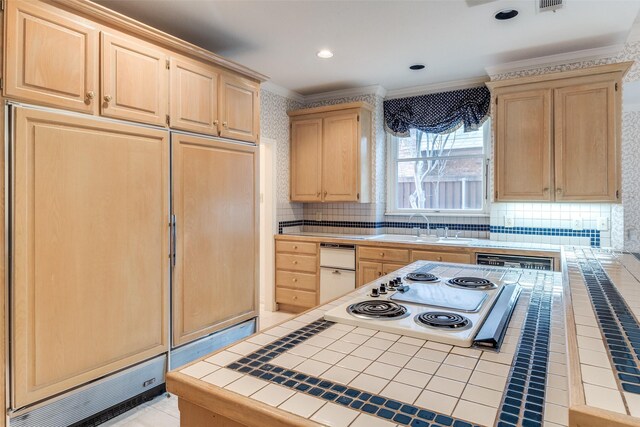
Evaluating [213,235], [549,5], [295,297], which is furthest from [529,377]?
[295,297]

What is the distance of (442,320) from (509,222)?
9.86 feet

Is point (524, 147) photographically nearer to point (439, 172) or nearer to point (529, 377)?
point (439, 172)

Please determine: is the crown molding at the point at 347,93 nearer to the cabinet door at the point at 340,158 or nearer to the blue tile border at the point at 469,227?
the cabinet door at the point at 340,158

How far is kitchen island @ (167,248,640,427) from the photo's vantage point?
692 millimetres

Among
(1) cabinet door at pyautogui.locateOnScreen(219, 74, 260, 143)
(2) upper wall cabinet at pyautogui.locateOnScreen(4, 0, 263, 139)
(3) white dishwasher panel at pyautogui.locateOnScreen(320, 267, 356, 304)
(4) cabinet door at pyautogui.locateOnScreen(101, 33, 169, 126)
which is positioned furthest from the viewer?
(3) white dishwasher panel at pyautogui.locateOnScreen(320, 267, 356, 304)

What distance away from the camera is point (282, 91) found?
4508 millimetres

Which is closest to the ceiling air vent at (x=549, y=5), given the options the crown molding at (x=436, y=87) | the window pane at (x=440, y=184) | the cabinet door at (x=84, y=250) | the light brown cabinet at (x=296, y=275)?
the crown molding at (x=436, y=87)

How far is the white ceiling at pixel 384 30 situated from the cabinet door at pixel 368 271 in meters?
1.98

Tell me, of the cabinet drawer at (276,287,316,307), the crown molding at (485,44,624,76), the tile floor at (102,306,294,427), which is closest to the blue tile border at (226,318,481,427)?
the tile floor at (102,306,294,427)

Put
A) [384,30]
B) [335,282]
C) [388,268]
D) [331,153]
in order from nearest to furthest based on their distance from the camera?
1. [384,30]
2. [388,268]
3. [335,282]
4. [331,153]

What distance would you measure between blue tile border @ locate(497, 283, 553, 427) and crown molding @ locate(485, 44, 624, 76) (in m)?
3.01

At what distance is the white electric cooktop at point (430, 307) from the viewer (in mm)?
1122

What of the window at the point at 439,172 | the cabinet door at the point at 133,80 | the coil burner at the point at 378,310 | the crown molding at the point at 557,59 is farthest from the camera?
the window at the point at 439,172

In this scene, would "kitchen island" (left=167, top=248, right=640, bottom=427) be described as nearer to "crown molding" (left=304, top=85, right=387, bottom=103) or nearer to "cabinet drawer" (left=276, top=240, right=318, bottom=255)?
"cabinet drawer" (left=276, top=240, right=318, bottom=255)
